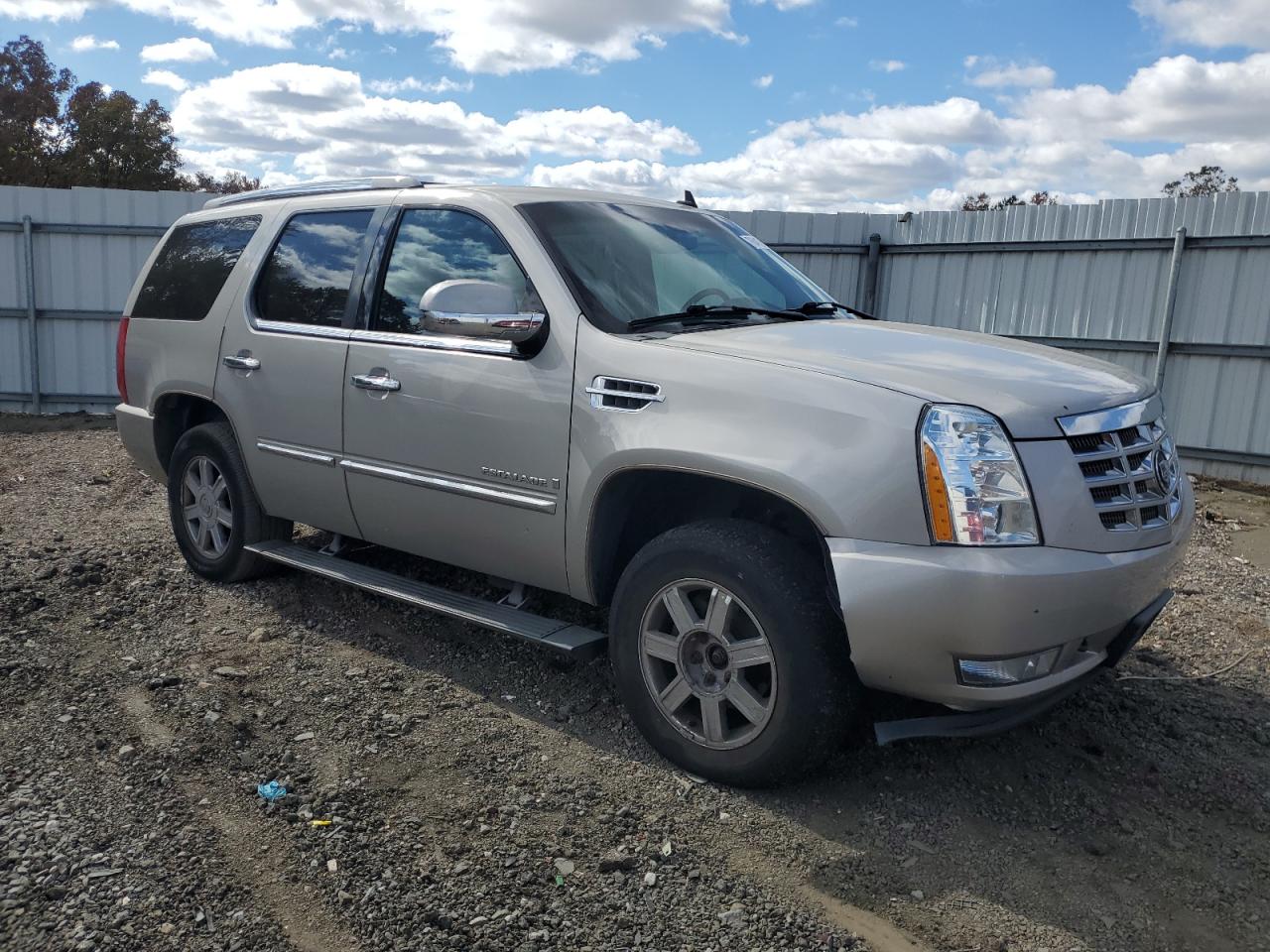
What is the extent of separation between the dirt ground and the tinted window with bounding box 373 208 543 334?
1.52 metres

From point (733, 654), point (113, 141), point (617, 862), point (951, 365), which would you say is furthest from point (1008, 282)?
point (113, 141)

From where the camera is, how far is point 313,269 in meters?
4.77

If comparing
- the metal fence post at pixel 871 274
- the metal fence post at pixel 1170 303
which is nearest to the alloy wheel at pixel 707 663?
the metal fence post at pixel 1170 303

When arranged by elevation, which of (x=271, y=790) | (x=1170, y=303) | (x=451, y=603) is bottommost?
(x=271, y=790)

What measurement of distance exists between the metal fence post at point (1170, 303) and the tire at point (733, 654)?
310 inches

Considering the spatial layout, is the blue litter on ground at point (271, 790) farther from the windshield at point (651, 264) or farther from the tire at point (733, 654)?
the windshield at point (651, 264)

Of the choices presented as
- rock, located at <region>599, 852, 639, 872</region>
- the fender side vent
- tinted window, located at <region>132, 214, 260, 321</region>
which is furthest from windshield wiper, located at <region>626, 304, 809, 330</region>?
tinted window, located at <region>132, 214, 260, 321</region>

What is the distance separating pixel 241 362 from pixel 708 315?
7.88 ft

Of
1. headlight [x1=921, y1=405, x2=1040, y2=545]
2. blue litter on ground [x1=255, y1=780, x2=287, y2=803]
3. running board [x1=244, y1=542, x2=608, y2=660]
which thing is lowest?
blue litter on ground [x1=255, y1=780, x2=287, y2=803]

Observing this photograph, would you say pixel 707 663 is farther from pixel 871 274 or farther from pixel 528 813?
pixel 871 274

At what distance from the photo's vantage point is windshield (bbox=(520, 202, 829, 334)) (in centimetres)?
382

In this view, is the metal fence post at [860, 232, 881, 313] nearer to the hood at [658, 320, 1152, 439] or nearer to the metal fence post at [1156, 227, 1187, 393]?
the metal fence post at [1156, 227, 1187, 393]

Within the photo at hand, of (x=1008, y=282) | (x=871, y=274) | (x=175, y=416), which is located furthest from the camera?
(x=871, y=274)

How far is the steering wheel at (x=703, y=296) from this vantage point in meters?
3.94
